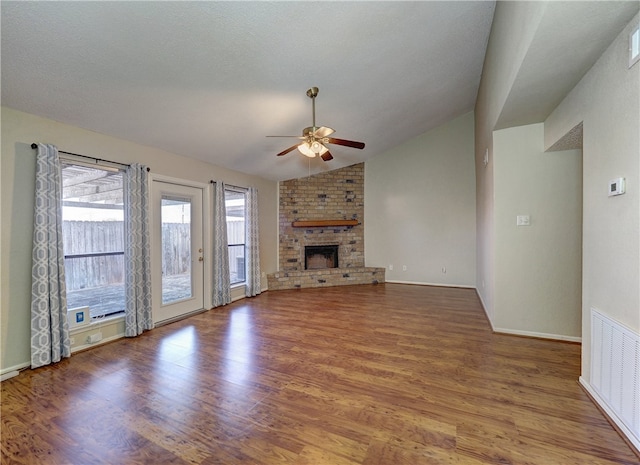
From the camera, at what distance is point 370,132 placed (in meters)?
5.05

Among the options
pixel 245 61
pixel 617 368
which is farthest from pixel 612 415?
pixel 245 61

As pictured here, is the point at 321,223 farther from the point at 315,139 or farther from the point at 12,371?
the point at 12,371

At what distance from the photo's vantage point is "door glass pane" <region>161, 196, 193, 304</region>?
3.99 metres

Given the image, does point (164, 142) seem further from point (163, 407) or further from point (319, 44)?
point (163, 407)

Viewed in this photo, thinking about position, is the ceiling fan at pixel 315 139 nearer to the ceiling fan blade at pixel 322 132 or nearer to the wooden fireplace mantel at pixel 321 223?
the ceiling fan blade at pixel 322 132

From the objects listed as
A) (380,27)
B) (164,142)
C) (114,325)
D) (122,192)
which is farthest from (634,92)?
(114,325)

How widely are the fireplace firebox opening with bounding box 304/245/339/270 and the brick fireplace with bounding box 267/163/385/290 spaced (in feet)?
0.08

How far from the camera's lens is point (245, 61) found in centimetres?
258

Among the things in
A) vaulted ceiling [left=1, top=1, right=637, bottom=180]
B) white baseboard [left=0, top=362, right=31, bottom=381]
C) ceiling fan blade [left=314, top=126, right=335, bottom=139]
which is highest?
vaulted ceiling [left=1, top=1, right=637, bottom=180]

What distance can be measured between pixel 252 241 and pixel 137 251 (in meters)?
2.16

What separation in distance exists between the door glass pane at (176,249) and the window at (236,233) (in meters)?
0.97

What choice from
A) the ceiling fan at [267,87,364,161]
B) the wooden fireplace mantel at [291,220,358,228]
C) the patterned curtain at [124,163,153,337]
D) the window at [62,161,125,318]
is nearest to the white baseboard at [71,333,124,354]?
the patterned curtain at [124,163,153,337]

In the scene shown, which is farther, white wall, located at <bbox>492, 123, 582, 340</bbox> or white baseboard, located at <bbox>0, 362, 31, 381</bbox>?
white wall, located at <bbox>492, 123, 582, 340</bbox>

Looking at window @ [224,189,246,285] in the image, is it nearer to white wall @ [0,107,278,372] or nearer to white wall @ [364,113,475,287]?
white wall @ [0,107,278,372]
